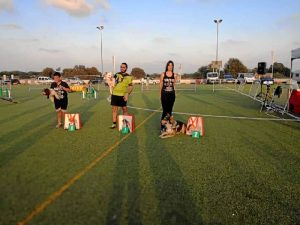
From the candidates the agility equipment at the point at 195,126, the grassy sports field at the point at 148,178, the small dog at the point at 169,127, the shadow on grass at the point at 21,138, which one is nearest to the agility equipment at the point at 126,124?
the grassy sports field at the point at 148,178

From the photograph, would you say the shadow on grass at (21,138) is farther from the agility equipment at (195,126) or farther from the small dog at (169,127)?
the agility equipment at (195,126)

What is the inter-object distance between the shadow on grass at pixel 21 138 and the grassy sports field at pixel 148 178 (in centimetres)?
2

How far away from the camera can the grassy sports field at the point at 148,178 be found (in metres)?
3.82

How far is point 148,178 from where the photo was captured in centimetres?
510

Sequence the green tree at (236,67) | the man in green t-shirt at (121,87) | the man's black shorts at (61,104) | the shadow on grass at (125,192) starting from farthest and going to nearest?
1. the green tree at (236,67)
2. the man's black shorts at (61,104)
3. the man in green t-shirt at (121,87)
4. the shadow on grass at (125,192)

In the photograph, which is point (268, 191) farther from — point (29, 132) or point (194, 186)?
point (29, 132)

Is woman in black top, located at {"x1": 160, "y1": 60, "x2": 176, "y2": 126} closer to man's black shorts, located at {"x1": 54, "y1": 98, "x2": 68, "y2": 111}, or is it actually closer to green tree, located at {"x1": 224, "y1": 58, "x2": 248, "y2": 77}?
man's black shorts, located at {"x1": 54, "y1": 98, "x2": 68, "y2": 111}

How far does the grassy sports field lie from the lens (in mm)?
3816

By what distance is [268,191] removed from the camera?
15.0ft

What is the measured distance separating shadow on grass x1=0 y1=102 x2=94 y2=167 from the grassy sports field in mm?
23

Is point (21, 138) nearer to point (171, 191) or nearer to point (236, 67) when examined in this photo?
point (171, 191)

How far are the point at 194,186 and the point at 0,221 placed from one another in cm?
269

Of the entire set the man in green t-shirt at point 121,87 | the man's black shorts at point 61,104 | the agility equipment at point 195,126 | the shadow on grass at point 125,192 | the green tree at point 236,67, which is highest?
the green tree at point 236,67

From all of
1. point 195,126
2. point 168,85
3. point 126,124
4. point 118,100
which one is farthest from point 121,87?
point 195,126
